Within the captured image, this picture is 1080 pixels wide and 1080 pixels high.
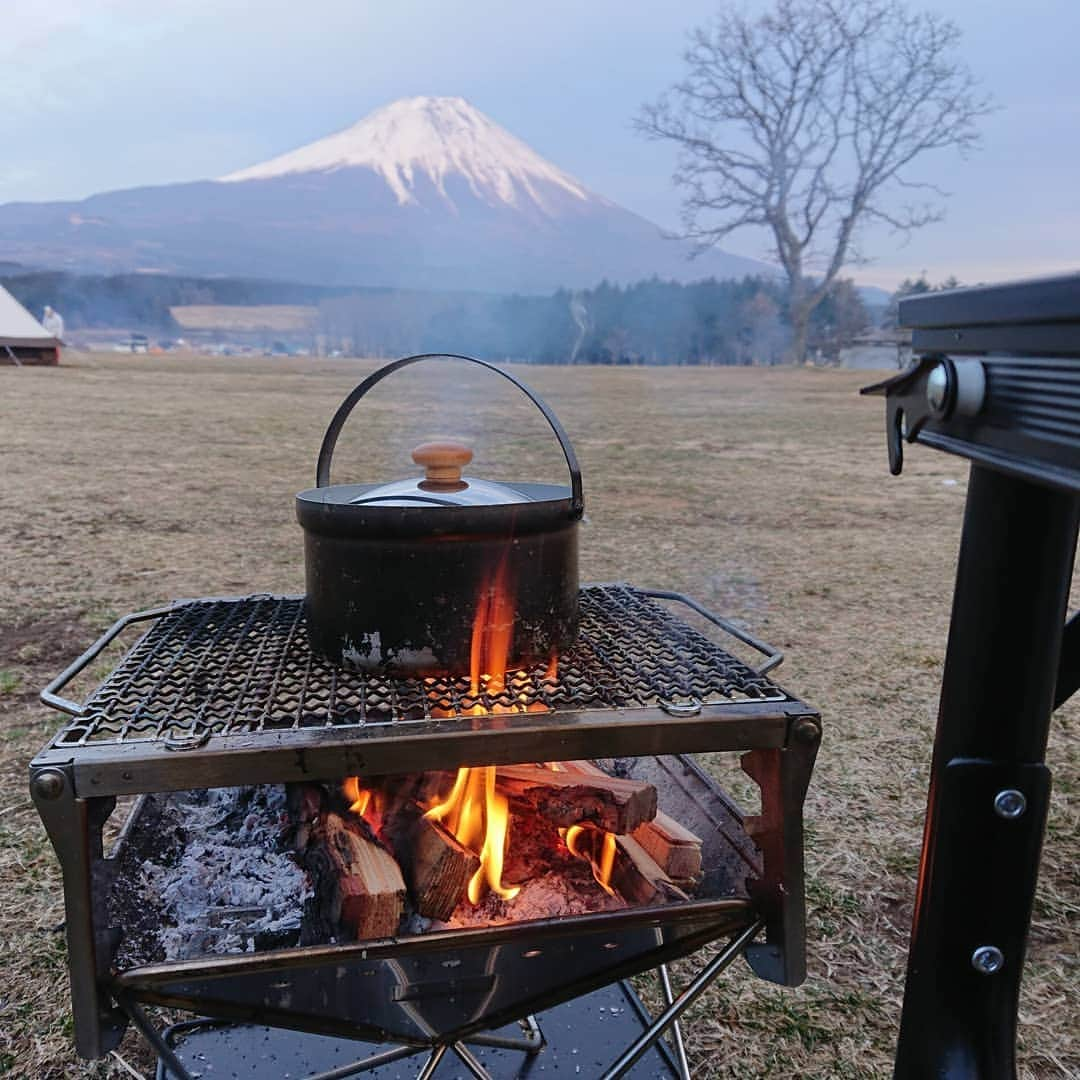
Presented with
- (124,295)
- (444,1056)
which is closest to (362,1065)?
(444,1056)

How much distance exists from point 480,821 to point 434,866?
0.19m

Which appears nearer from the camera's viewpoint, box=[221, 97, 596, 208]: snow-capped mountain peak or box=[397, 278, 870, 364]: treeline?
box=[221, 97, 596, 208]: snow-capped mountain peak

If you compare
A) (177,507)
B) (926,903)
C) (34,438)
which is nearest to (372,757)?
(926,903)

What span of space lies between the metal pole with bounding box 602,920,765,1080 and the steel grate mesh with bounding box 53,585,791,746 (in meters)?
0.39

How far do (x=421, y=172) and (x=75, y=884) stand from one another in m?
4.57

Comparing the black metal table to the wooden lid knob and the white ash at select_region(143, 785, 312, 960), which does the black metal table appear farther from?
the wooden lid knob

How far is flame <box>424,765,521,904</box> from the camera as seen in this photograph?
1.67m

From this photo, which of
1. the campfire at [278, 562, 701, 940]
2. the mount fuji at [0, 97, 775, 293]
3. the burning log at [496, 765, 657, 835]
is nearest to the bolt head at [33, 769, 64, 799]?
the campfire at [278, 562, 701, 940]

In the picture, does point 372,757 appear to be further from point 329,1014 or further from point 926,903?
point 926,903

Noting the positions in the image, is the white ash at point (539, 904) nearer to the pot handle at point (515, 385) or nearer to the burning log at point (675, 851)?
the burning log at point (675, 851)

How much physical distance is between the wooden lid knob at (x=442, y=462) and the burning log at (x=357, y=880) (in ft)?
2.17

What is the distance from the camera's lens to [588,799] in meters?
1.66

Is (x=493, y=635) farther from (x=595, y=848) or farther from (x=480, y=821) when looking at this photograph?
(x=595, y=848)

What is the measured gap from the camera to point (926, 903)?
1.28 m
